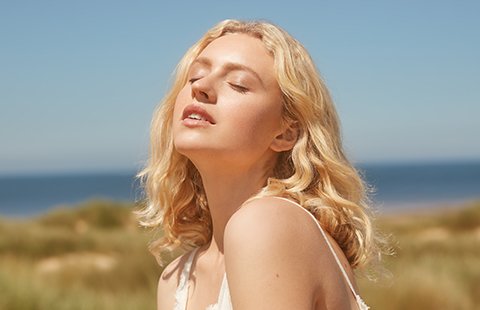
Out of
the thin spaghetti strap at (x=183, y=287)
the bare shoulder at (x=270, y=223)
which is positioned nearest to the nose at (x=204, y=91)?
the bare shoulder at (x=270, y=223)

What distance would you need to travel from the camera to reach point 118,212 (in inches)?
666

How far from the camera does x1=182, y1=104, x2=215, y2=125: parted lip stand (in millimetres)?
2145

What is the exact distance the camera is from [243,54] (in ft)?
7.51

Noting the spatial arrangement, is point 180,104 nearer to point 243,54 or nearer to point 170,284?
point 243,54

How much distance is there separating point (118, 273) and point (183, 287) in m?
5.87

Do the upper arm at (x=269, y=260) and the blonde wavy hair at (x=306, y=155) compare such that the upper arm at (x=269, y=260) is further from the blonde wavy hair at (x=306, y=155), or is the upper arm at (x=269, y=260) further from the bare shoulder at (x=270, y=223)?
the blonde wavy hair at (x=306, y=155)

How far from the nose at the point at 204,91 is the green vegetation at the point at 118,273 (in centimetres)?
118

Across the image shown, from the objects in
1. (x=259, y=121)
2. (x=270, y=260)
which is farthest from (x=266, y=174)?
(x=270, y=260)

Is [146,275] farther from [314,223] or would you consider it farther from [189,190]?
[314,223]

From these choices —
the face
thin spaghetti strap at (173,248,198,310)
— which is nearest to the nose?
the face

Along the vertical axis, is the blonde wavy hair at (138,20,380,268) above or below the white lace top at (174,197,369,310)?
above

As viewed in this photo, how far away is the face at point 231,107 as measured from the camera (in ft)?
7.01

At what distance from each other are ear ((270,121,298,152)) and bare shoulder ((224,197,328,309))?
1.08 ft

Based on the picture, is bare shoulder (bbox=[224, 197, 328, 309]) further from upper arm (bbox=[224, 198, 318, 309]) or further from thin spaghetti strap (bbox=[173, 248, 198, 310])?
thin spaghetti strap (bbox=[173, 248, 198, 310])
